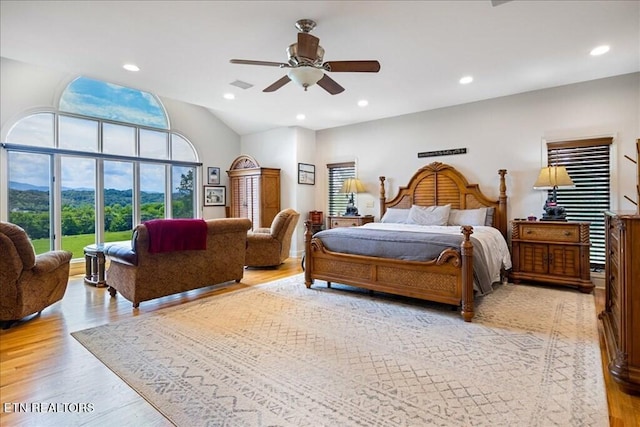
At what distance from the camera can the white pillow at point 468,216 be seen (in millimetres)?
4969

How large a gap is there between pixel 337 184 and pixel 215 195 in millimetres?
2885

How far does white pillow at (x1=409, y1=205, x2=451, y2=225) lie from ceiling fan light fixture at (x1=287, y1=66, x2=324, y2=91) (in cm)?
307

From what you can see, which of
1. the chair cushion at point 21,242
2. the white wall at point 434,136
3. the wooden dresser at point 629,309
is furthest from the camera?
the white wall at point 434,136

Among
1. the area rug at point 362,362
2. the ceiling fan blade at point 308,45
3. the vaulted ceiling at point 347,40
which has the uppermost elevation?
the vaulted ceiling at point 347,40

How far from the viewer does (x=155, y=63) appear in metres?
3.88

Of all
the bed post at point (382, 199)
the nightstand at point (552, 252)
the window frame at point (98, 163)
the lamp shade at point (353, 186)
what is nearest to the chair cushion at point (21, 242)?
the window frame at point (98, 163)

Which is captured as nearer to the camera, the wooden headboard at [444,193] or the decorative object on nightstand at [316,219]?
the wooden headboard at [444,193]

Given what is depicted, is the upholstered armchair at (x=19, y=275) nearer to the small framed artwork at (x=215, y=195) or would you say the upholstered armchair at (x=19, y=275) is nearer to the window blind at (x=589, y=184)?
the small framed artwork at (x=215, y=195)

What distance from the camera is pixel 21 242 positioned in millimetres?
2965

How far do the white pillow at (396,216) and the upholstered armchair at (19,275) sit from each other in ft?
15.2

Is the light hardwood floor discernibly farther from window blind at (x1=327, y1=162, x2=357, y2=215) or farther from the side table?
window blind at (x1=327, y1=162, x2=357, y2=215)

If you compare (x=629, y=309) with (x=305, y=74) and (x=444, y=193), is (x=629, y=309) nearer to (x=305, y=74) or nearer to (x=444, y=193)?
(x=305, y=74)

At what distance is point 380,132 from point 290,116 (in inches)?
70.8

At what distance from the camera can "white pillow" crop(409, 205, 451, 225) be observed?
5.15 metres
